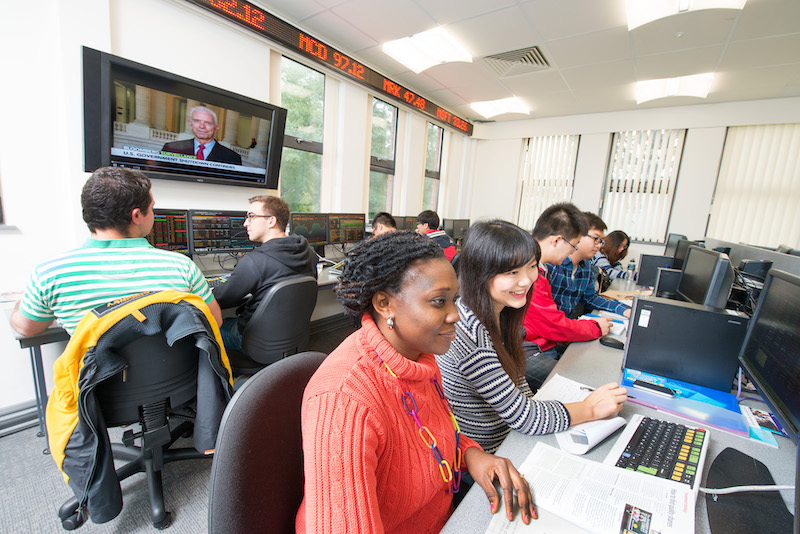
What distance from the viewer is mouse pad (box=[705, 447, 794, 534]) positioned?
64 cm

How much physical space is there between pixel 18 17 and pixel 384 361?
2.68 meters

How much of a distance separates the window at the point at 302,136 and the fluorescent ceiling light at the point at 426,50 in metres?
0.84

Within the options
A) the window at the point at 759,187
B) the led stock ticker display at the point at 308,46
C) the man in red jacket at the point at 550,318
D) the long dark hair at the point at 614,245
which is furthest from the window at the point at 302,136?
the window at the point at 759,187

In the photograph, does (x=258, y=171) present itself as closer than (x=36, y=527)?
No

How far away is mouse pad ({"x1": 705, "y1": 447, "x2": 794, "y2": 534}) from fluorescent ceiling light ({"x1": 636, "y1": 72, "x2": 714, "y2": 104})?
184 inches

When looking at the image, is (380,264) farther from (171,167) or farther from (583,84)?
(583,84)

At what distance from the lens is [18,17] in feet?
5.79

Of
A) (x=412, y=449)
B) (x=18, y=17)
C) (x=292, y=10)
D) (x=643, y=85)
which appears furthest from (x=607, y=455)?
(x=643, y=85)

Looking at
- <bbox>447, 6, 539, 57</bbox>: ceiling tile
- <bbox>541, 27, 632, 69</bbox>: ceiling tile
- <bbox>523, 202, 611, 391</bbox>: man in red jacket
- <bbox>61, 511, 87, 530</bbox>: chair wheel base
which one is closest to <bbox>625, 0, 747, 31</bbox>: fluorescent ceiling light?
<bbox>541, 27, 632, 69</bbox>: ceiling tile

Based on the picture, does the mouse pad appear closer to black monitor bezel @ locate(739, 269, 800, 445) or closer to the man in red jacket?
black monitor bezel @ locate(739, 269, 800, 445)

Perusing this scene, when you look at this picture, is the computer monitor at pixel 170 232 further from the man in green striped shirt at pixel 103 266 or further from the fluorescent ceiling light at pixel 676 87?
the fluorescent ceiling light at pixel 676 87

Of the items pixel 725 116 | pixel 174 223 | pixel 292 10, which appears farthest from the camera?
pixel 725 116

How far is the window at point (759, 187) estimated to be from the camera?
4.44m

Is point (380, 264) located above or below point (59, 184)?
below
